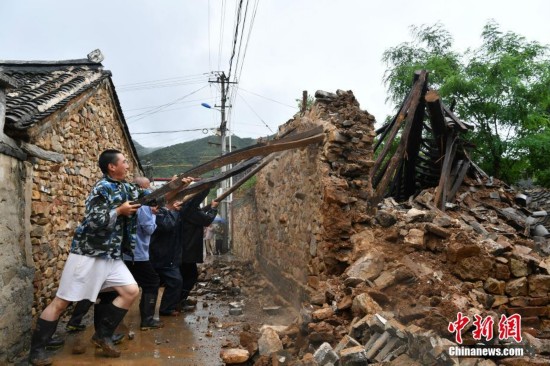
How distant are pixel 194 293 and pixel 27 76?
A: 437 centimetres

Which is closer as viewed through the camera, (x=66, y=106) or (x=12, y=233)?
(x=12, y=233)

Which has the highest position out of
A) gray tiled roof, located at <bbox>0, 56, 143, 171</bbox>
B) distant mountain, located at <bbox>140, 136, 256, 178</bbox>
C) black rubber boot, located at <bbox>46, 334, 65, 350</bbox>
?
distant mountain, located at <bbox>140, 136, 256, 178</bbox>

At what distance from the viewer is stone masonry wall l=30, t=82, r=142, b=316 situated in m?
4.34

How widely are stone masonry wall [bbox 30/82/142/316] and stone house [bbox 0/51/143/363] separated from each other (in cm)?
A: 1

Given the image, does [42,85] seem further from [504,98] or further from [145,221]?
[504,98]

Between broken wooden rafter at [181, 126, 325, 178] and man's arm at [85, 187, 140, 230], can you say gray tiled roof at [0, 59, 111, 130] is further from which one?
broken wooden rafter at [181, 126, 325, 178]

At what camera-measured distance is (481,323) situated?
9.22ft

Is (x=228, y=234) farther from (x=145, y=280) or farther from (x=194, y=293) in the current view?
(x=145, y=280)

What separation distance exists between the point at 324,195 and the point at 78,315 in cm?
295

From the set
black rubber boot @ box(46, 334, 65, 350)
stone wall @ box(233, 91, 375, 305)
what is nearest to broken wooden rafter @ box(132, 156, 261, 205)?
stone wall @ box(233, 91, 375, 305)

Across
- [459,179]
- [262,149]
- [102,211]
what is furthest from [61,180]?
[459,179]

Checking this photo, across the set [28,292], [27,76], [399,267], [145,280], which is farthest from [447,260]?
[27,76]

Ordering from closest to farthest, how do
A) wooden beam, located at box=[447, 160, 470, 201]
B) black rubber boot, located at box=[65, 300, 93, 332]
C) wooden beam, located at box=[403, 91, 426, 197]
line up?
black rubber boot, located at box=[65, 300, 93, 332] → wooden beam, located at box=[403, 91, 426, 197] → wooden beam, located at box=[447, 160, 470, 201]

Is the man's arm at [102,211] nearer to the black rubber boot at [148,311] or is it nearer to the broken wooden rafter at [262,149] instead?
the broken wooden rafter at [262,149]
